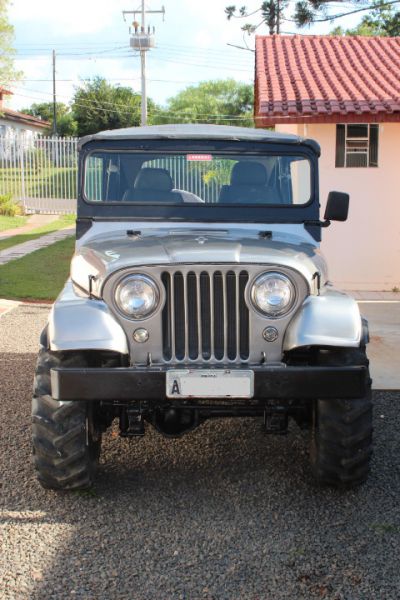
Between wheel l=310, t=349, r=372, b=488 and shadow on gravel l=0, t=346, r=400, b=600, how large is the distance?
0.20m

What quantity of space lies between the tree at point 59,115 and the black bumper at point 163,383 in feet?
201

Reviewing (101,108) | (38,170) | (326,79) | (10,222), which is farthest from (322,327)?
(101,108)

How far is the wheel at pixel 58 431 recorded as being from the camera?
14.0ft

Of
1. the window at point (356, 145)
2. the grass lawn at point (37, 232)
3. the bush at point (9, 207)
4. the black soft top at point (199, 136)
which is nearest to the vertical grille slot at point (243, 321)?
the black soft top at point (199, 136)

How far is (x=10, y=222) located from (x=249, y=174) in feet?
61.8

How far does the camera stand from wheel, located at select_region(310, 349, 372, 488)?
433 centimetres

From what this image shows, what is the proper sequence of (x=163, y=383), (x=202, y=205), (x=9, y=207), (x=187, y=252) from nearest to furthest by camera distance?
(x=163, y=383) → (x=187, y=252) → (x=202, y=205) → (x=9, y=207)

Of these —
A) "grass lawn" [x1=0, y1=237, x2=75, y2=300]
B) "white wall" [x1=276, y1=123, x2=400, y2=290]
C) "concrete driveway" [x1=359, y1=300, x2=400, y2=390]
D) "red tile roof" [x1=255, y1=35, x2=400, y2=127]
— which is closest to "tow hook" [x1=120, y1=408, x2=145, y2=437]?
"concrete driveway" [x1=359, y1=300, x2=400, y2=390]

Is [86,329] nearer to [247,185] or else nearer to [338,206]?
[247,185]

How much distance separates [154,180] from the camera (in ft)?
18.0

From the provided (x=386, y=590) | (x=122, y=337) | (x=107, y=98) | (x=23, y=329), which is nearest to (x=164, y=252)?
(x=122, y=337)

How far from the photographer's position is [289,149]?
18.0 feet

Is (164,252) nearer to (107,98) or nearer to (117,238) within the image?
(117,238)

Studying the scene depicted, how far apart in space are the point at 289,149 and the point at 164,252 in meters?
1.62
